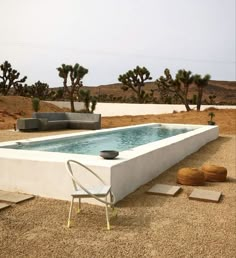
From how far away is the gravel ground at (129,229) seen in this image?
3121 millimetres

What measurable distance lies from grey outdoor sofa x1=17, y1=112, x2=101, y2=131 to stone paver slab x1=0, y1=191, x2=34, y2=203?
9.55 m

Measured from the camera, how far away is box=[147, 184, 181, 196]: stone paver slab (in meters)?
4.99

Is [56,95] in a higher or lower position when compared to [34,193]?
higher

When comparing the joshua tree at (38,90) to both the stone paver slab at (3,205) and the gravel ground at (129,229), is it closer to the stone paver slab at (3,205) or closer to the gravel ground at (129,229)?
the stone paver slab at (3,205)

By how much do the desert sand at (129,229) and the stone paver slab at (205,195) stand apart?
0.08m

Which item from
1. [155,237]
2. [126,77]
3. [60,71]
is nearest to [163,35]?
[155,237]

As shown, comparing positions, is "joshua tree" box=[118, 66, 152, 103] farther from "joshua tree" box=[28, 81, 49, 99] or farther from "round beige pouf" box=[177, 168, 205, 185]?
"round beige pouf" box=[177, 168, 205, 185]

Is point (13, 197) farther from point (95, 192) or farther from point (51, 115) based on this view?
point (51, 115)

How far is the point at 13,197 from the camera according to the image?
4.63 metres

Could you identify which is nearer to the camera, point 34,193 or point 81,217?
point 81,217

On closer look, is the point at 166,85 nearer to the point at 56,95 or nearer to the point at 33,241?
the point at 56,95

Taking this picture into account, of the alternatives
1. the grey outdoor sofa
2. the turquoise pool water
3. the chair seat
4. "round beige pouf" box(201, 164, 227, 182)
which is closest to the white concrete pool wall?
the chair seat

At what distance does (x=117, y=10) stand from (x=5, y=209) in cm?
813

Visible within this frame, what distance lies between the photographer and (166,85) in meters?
31.9
